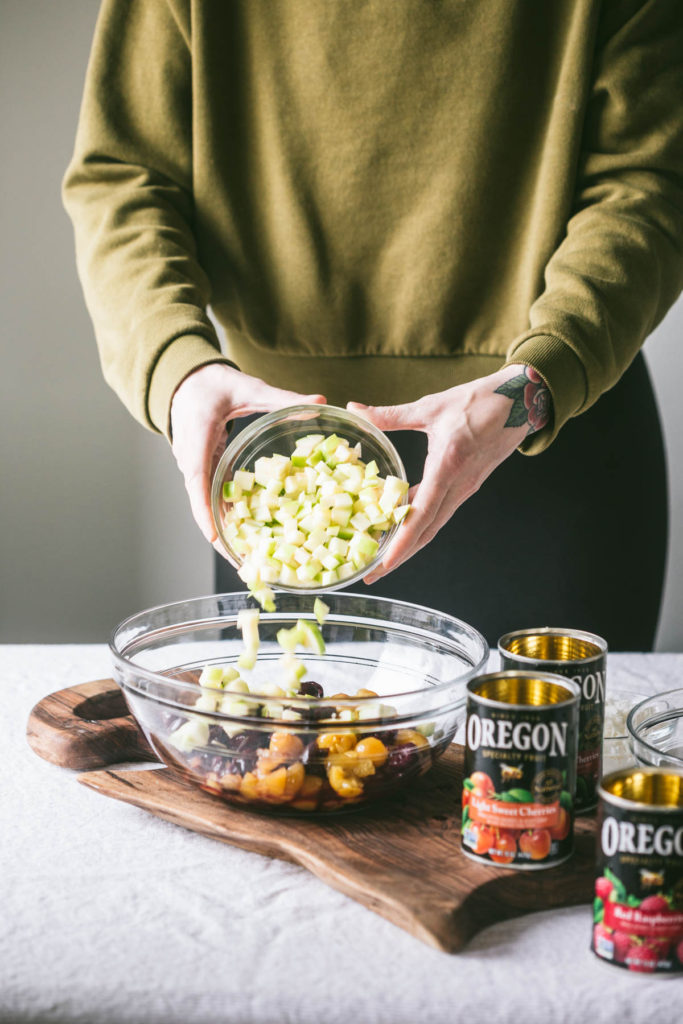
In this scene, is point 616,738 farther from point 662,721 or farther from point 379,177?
point 379,177

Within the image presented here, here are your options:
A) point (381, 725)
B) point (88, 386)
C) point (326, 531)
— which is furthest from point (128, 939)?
point (88, 386)

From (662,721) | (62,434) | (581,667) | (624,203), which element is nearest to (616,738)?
(662,721)

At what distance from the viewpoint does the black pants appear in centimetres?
181

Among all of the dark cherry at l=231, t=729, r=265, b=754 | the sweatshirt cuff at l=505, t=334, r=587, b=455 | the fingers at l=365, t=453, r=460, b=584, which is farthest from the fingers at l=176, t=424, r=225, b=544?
the sweatshirt cuff at l=505, t=334, r=587, b=455

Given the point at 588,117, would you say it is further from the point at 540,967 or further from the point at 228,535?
the point at 540,967

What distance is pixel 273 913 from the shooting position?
2.71ft

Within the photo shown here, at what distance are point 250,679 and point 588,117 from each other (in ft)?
3.42

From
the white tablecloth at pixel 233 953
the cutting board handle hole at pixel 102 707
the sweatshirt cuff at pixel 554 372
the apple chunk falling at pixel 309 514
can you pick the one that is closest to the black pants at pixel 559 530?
the sweatshirt cuff at pixel 554 372

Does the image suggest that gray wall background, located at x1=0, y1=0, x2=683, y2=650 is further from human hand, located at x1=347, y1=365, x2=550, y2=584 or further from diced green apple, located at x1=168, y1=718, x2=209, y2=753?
diced green apple, located at x1=168, y1=718, x2=209, y2=753

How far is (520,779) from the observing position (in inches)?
31.3

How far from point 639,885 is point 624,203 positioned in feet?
3.73

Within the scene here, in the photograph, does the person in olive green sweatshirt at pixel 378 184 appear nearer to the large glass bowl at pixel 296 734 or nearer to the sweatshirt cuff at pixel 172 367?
the sweatshirt cuff at pixel 172 367

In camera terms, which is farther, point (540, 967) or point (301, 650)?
point (301, 650)

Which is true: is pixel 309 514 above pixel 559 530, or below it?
above
